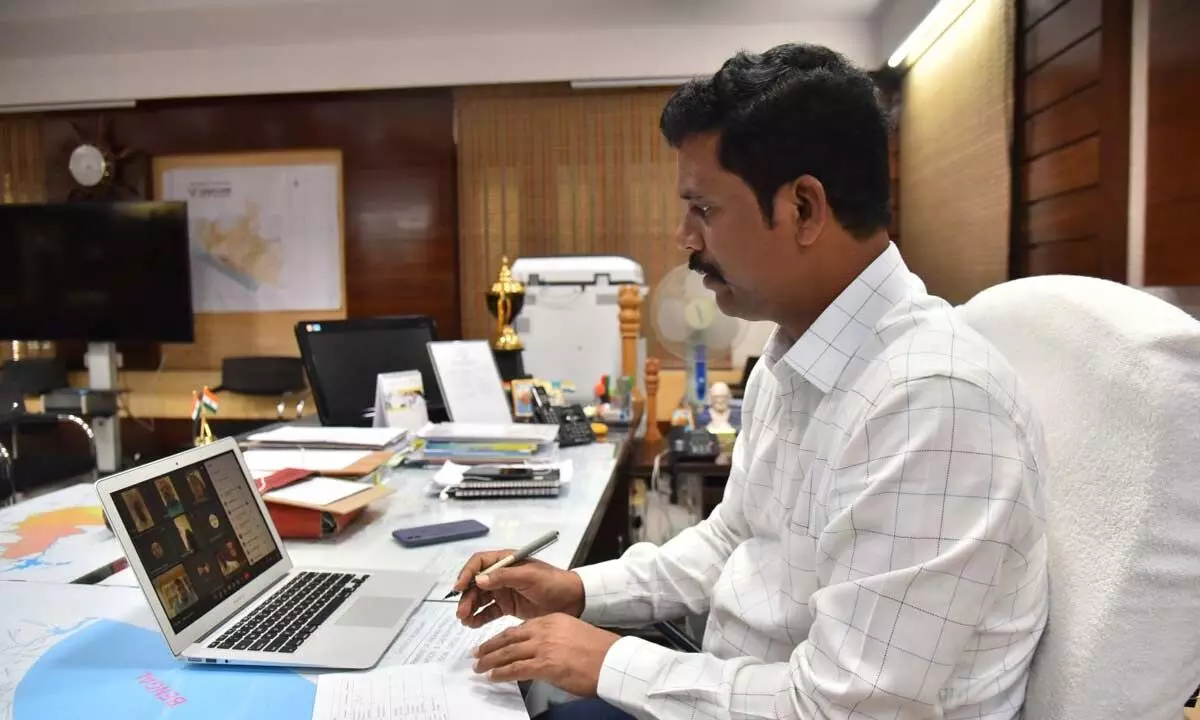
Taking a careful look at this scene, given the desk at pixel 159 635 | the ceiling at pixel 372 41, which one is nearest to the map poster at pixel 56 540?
the desk at pixel 159 635

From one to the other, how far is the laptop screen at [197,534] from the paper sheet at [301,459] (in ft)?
1.57

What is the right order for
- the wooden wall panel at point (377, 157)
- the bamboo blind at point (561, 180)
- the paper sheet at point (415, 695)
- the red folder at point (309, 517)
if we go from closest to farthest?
1. the paper sheet at point (415, 695)
2. the red folder at point (309, 517)
3. the bamboo blind at point (561, 180)
4. the wooden wall panel at point (377, 157)

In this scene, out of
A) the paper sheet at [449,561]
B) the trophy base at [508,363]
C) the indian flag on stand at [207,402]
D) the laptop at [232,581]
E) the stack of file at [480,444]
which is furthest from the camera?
the trophy base at [508,363]

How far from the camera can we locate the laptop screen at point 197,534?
3.16ft

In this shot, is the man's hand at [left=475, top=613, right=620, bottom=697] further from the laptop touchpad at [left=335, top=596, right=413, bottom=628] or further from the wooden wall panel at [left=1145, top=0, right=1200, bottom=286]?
the wooden wall panel at [left=1145, top=0, right=1200, bottom=286]

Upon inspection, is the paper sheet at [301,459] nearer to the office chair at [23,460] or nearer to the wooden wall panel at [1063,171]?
the office chair at [23,460]

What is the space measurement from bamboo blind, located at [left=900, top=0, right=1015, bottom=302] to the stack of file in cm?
207

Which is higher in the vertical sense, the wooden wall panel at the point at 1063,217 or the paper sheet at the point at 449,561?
the wooden wall panel at the point at 1063,217

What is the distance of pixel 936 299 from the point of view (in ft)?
2.97

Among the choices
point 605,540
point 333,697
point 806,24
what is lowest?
point 605,540

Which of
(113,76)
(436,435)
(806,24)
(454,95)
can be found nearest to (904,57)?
(806,24)

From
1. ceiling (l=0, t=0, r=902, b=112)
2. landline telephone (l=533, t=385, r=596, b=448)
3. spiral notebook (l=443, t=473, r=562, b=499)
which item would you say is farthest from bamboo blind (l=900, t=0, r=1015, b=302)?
spiral notebook (l=443, t=473, r=562, b=499)

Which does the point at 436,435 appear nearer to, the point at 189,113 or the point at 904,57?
the point at 904,57

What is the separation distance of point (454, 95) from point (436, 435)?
10.3 ft
